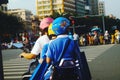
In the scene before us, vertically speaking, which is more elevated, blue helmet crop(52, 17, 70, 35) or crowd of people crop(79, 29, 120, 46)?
blue helmet crop(52, 17, 70, 35)

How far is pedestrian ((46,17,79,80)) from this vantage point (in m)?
4.60

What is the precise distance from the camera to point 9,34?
9456 centimetres

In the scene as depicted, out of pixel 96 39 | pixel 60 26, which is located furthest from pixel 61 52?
pixel 96 39

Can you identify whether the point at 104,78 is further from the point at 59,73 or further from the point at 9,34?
the point at 9,34

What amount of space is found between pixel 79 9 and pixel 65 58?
17798 cm

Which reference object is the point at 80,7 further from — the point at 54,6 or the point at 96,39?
the point at 96,39

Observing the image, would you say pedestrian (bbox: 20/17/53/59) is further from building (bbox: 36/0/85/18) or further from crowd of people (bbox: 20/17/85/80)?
building (bbox: 36/0/85/18)

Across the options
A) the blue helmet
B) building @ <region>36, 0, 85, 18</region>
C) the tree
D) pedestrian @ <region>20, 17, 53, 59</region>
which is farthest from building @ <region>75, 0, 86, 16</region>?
the blue helmet

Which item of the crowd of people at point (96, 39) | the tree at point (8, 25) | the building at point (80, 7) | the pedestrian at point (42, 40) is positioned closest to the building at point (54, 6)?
the building at point (80, 7)

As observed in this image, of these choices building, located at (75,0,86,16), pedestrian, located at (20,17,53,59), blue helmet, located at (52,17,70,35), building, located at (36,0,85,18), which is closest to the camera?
blue helmet, located at (52,17,70,35)

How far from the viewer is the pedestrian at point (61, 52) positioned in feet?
15.1

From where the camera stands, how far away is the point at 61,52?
15.2ft

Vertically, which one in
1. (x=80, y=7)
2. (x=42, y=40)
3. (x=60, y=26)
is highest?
(x=80, y=7)

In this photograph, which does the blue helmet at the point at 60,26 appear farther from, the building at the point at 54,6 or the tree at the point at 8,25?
the building at the point at 54,6
